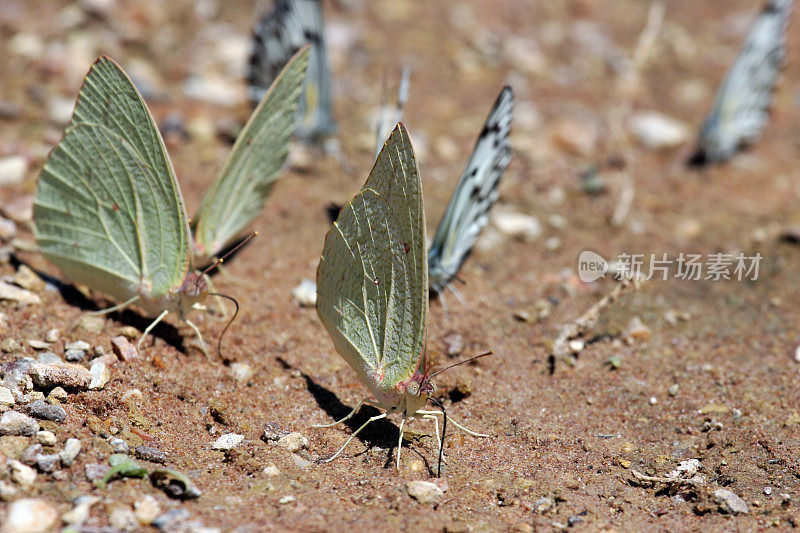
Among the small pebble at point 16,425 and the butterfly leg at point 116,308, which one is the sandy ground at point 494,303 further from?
the small pebble at point 16,425

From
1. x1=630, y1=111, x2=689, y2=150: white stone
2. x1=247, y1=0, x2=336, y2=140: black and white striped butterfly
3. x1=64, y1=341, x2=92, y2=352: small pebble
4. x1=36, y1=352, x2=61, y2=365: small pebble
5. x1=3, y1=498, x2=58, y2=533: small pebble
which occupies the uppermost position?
x1=630, y1=111, x2=689, y2=150: white stone

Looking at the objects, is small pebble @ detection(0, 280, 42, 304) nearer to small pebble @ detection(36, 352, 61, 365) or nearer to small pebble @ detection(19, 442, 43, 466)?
small pebble @ detection(36, 352, 61, 365)

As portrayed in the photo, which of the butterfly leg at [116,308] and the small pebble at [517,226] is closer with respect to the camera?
the butterfly leg at [116,308]

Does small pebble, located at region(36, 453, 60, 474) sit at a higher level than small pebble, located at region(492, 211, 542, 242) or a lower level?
lower

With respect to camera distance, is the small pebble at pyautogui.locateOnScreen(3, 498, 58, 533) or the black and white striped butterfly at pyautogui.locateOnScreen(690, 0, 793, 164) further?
the black and white striped butterfly at pyautogui.locateOnScreen(690, 0, 793, 164)

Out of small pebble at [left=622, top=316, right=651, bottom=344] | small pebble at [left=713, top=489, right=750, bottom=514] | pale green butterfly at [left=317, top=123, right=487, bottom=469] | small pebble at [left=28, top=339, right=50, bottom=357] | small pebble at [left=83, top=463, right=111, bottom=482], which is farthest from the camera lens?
small pebble at [left=622, top=316, right=651, bottom=344]

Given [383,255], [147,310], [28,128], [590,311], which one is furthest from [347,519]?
[28,128]

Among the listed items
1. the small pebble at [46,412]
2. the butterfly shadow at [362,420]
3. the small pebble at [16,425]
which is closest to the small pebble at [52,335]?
the small pebble at [46,412]

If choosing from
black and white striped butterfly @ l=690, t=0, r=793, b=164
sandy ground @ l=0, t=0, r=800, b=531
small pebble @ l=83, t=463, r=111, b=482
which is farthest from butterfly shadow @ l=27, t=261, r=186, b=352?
black and white striped butterfly @ l=690, t=0, r=793, b=164
